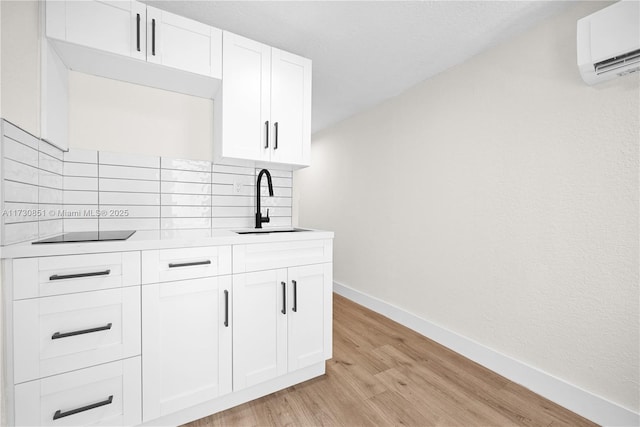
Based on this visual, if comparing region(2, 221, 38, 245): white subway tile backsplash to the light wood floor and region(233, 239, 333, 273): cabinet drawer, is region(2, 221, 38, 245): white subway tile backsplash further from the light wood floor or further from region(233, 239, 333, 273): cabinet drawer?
the light wood floor

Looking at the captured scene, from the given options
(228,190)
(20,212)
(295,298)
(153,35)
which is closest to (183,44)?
(153,35)

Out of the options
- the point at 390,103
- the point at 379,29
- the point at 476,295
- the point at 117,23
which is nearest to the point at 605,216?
the point at 476,295

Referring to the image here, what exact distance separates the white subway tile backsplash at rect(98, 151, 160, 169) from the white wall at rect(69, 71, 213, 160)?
0.13ft

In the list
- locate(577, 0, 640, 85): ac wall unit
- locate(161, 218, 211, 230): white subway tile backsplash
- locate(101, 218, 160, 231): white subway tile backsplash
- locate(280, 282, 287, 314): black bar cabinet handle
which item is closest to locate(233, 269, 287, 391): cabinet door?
locate(280, 282, 287, 314): black bar cabinet handle

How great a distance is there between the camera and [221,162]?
1976 millimetres

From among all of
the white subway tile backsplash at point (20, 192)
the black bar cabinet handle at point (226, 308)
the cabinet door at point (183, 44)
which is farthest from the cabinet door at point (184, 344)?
the cabinet door at point (183, 44)

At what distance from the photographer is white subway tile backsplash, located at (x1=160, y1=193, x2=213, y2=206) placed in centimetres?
183

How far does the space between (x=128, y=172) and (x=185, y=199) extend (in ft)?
1.19

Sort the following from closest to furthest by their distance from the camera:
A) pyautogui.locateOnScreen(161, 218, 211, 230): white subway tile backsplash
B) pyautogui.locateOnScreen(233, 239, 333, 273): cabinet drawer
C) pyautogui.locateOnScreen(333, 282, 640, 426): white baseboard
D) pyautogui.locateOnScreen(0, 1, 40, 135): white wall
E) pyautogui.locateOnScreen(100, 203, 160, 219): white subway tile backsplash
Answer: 1. pyautogui.locateOnScreen(0, 1, 40, 135): white wall
2. pyautogui.locateOnScreen(333, 282, 640, 426): white baseboard
3. pyautogui.locateOnScreen(233, 239, 333, 273): cabinet drawer
4. pyautogui.locateOnScreen(100, 203, 160, 219): white subway tile backsplash
5. pyautogui.locateOnScreen(161, 218, 211, 230): white subway tile backsplash

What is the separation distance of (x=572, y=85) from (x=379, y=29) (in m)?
1.23

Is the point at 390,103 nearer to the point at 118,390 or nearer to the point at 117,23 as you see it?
the point at 117,23

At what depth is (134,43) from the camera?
1.49m

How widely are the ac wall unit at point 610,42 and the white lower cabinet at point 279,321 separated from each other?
1845 millimetres

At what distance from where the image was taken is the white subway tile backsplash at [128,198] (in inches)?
65.6
